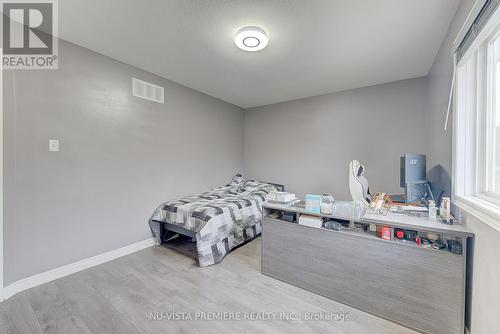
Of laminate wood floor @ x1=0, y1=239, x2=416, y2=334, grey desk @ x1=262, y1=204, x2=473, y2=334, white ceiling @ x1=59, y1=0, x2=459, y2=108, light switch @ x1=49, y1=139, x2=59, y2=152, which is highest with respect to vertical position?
white ceiling @ x1=59, y1=0, x2=459, y2=108

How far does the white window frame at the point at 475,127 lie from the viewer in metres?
1.25

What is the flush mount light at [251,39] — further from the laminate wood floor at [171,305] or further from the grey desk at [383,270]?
the laminate wood floor at [171,305]

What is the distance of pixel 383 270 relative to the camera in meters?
1.47

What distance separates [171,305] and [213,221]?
2.84ft

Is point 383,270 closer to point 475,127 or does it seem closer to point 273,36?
point 475,127

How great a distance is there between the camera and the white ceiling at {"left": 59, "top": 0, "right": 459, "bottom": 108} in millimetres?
1585

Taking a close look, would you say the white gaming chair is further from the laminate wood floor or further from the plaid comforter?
the plaid comforter

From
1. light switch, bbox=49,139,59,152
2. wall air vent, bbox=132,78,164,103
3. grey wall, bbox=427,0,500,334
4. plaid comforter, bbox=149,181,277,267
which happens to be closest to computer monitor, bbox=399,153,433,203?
grey wall, bbox=427,0,500,334

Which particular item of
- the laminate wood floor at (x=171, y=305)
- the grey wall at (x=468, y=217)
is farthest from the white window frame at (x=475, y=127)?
the laminate wood floor at (x=171, y=305)

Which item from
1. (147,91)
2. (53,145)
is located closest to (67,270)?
(53,145)

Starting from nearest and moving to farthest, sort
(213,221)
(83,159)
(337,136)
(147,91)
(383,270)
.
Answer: (383,270) → (83,159) → (213,221) → (147,91) → (337,136)

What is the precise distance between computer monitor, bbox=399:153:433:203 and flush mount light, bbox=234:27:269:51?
1.72m

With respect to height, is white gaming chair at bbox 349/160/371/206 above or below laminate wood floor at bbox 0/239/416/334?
above

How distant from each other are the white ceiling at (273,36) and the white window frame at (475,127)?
56 centimetres
